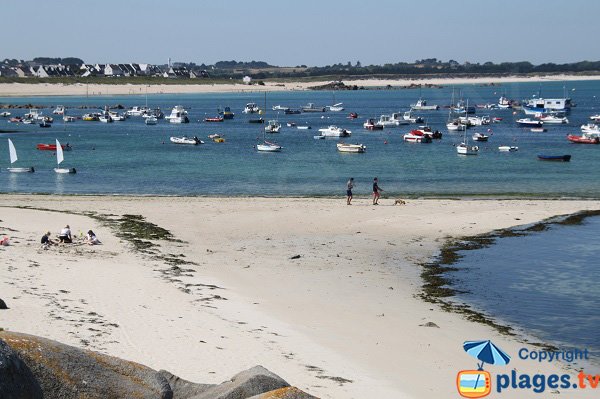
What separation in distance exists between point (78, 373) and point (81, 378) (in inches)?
2.3

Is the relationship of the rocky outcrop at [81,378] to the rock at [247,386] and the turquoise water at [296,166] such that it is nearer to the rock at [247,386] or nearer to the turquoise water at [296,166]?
the rock at [247,386]

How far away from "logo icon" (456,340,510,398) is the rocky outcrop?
750cm

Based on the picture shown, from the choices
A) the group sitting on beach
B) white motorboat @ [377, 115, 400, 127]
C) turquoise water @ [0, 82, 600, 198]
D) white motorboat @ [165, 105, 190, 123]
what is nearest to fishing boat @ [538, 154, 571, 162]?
turquoise water @ [0, 82, 600, 198]

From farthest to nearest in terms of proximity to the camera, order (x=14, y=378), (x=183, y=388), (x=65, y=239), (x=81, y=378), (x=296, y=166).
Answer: (x=296, y=166)
(x=65, y=239)
(x=183, y=388)
(x=81, y=378)
(x=14, y=378)

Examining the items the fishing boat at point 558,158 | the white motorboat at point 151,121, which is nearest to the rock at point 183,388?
the fishing boat at point 558,158

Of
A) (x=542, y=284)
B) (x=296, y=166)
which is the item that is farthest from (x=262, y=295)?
(x=296, y=166)

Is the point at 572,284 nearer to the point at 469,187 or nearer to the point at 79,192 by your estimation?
the point at 469,187

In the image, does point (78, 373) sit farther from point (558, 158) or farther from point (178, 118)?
point (178, 118)

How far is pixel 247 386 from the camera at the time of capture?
863 centimetres

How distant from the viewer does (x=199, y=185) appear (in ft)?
185

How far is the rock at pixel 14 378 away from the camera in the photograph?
700 cm

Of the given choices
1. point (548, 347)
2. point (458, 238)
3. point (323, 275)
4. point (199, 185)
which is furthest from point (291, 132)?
point (548, 347)

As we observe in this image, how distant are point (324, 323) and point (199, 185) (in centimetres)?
3689

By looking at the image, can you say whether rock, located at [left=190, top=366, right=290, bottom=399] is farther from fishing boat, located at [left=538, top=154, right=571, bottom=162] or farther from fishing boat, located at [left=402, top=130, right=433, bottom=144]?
fishing boat, located at [left=402, top=130, right=433, bottom=144]
